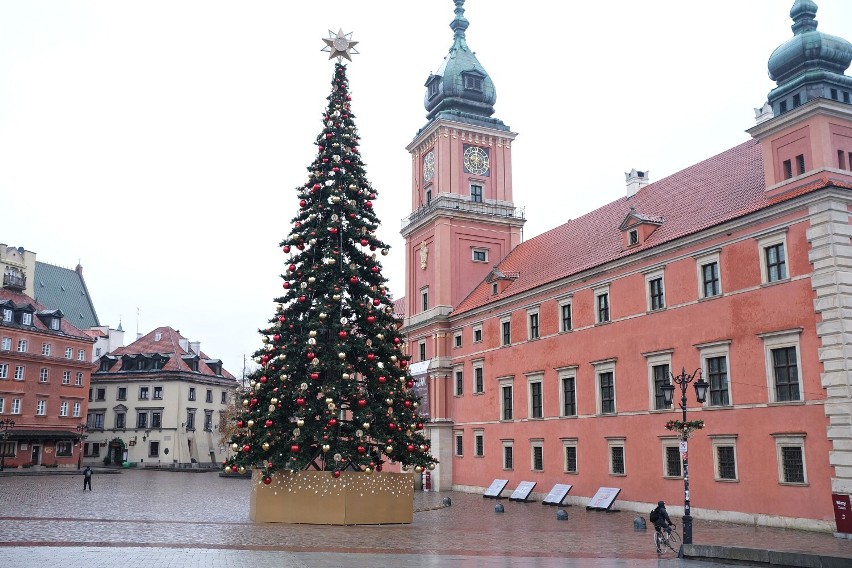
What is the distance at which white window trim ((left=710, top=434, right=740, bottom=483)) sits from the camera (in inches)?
1073

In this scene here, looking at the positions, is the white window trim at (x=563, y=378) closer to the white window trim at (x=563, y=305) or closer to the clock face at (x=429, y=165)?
the white window trim at (x=563, y=305)

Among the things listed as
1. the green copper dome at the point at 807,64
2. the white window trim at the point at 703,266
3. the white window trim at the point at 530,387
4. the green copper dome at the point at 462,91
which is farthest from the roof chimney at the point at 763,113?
the green copper dome at the point at 462,91

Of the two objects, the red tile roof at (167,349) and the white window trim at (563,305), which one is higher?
the red tile roof at (167,349)

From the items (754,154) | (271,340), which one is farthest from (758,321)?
(271,340)

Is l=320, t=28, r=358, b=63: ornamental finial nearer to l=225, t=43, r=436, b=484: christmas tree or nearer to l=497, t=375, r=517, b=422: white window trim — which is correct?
Answer: l=225, t=43, r=436, b=484: christmas tree

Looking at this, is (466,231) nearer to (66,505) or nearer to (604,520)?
(604,520)

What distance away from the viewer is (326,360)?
24438 mm

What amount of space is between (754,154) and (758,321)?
8618 mm

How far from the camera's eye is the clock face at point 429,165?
51.9 m

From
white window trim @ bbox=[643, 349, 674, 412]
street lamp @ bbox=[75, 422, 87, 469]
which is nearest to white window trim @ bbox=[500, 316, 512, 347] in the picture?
white window trim @ bbox=[643, 349, 674, 412]

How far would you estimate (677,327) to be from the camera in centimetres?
3053

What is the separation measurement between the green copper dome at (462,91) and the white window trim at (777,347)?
1145 inches

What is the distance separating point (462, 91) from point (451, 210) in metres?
8.53

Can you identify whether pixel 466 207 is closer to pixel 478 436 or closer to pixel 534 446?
pixel 478 436
